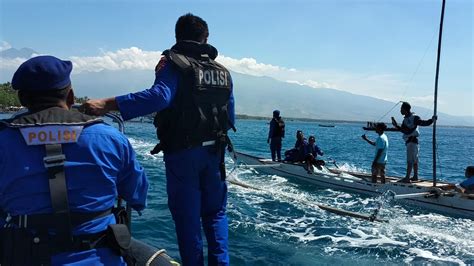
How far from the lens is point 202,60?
3982mm

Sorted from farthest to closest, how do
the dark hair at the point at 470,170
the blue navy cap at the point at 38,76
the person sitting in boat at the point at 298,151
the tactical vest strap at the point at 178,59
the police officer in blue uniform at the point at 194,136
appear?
the person sitting in boat at the point at 298,151, the dark hair at the point at 470,170, the police officer in blue uniform at the point at 194,136, the tactical vest strap at the point at 178,59, the blue navy cap at the point at 38,76

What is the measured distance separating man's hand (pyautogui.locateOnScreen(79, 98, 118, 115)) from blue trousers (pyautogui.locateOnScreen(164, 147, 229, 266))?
926mm

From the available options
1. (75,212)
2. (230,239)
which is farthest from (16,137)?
(230,239)

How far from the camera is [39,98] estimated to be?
2309mm

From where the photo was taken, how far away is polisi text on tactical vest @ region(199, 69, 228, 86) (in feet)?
12.7

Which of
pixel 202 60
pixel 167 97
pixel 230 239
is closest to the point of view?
pixel 167 97

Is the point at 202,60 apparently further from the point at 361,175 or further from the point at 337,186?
the point at 361,175

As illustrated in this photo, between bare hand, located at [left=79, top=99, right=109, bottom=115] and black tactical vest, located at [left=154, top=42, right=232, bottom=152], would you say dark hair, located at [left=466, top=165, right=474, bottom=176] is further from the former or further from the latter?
bare hand, located at [left=79, top=99, right=109, bottom=115]

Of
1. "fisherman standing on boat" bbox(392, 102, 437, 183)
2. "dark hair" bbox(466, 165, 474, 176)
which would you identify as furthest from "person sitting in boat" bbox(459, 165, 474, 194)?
"fisherman standing on boat" bbox(392, 102, 437, 183)

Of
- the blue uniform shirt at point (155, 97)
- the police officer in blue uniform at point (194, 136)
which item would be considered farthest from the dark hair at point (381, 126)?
the blue uniform shirt at point (155, 97)

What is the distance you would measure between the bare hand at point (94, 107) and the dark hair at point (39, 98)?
0.62 metres

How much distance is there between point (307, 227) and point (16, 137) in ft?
27.5

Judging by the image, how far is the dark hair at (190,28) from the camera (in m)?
4.01

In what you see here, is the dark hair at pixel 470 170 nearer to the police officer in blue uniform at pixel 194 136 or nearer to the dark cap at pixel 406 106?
the dark cap at pixel 406 106
